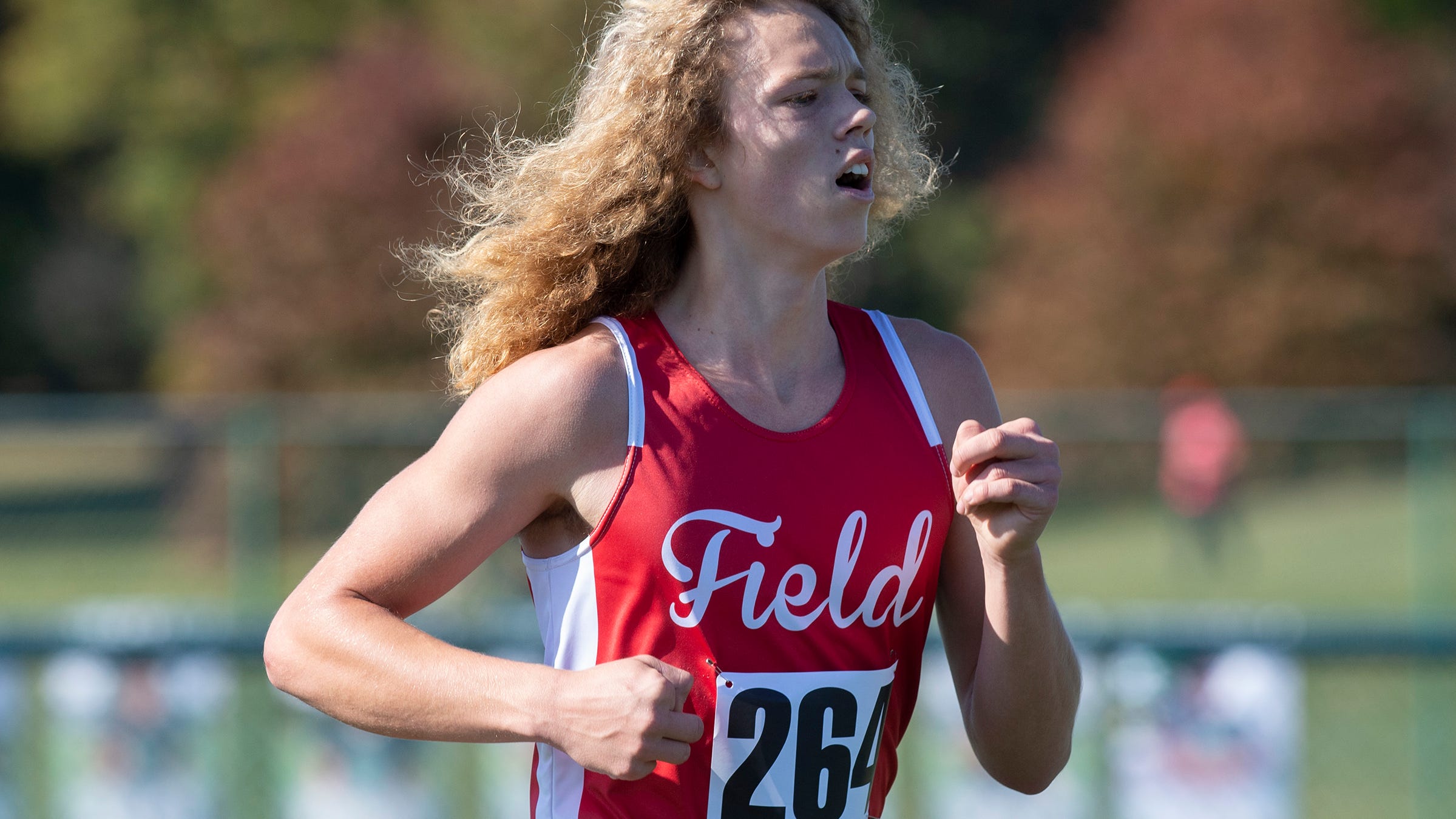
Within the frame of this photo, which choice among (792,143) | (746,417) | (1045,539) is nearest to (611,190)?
(792,143)

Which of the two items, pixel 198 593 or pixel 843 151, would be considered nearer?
pixel 843 151

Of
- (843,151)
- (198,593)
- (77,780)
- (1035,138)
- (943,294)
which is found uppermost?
(1035,138)

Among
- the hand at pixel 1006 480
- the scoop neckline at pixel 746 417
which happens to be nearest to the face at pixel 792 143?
the scoop neckline at pixel 746 417

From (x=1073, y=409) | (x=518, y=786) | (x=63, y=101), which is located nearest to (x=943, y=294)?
(x=1073, y=409)

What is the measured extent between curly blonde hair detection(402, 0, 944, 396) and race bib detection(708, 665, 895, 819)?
2.04 ft

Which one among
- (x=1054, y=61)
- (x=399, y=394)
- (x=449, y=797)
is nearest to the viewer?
(x=449, y=797)

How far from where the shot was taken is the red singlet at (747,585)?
6.79ft

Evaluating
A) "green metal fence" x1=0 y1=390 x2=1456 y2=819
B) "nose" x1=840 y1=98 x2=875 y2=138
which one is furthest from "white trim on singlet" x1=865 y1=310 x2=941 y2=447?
"green metal fence" x1=0 y1=390 x2=1456 y2=819

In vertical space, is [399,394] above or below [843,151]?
above

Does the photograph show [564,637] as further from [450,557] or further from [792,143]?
[792,143]

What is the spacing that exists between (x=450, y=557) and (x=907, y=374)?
739mm

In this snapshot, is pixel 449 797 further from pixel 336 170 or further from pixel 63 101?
pixel 63 101

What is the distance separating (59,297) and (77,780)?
2787 centimetres

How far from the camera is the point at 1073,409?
1216cm
